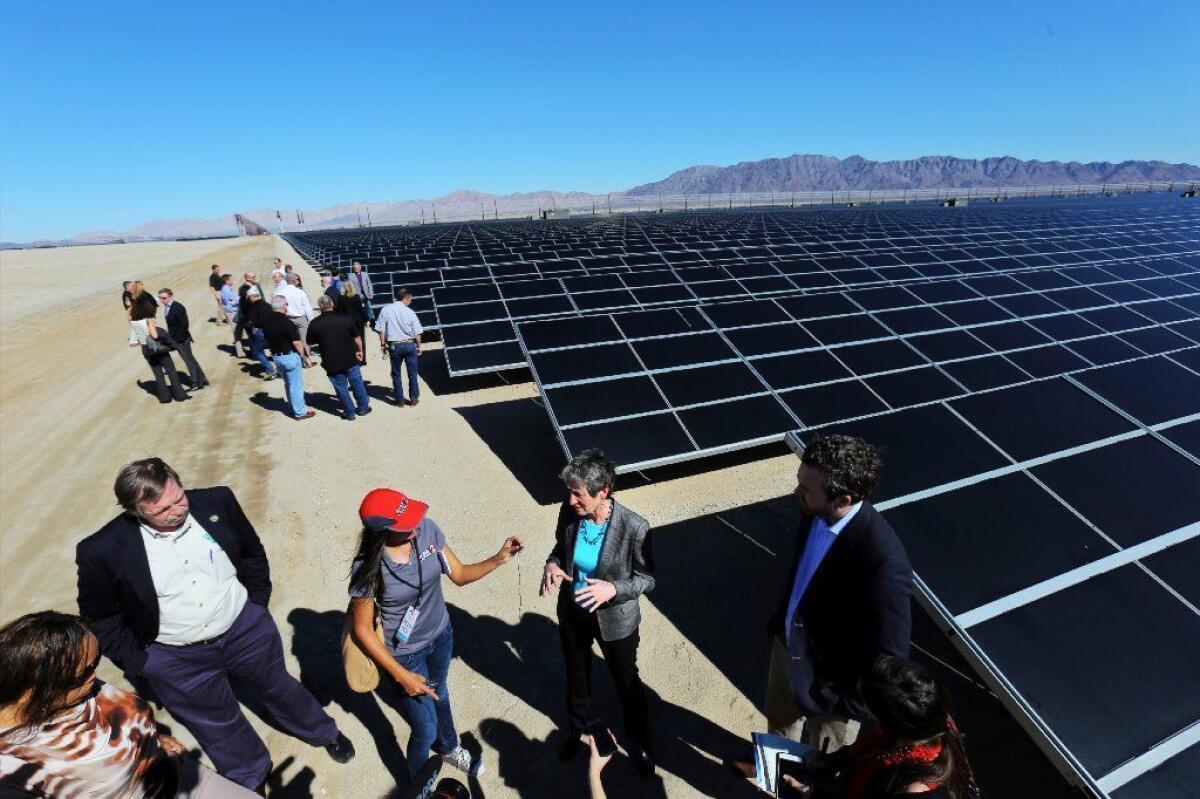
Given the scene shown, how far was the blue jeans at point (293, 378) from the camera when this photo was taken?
9.89 metres

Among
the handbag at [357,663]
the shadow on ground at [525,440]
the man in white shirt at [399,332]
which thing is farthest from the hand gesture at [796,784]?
the man in white shirt at [399,332]

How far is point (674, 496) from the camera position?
7645 millimetres

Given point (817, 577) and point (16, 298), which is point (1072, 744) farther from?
→ point (16, 298)

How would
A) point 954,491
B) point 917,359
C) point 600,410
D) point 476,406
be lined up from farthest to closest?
point 476,406 → point 917,359 → point 600,410 → point 954,491

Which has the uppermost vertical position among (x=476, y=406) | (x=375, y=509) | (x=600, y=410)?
(x=375, y=509)

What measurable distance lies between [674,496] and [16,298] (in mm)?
39867

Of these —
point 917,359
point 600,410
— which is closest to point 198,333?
point 600,410

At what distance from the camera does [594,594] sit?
3.31 metres

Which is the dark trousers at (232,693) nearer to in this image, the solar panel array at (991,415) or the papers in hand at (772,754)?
the papers in hand at (772,754)

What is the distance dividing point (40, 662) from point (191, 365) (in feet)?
41.3

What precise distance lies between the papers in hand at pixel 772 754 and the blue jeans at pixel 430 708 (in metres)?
2.17

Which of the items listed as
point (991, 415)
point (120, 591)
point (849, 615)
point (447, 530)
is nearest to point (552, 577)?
point (849, 615)

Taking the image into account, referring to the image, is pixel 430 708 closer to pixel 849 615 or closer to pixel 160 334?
pixel 849 615

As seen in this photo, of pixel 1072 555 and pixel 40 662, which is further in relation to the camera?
pixel 1072 555
